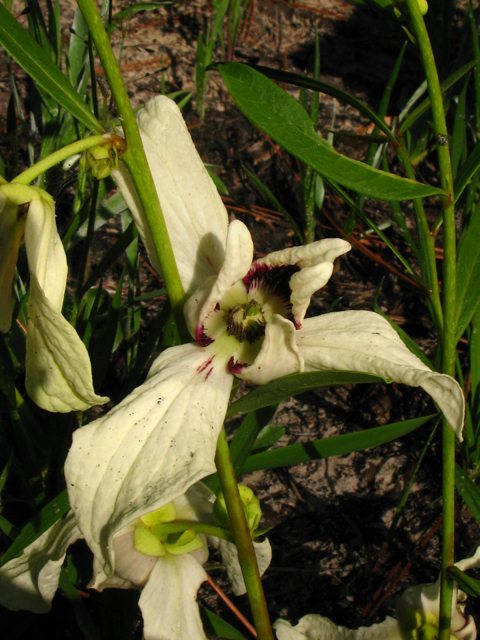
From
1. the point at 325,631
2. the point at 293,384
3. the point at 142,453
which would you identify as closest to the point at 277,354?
the point at 293,384

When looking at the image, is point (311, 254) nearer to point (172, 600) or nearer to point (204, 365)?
point (204, 365)

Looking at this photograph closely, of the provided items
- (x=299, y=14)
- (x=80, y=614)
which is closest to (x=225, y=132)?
(x=299, y=14)

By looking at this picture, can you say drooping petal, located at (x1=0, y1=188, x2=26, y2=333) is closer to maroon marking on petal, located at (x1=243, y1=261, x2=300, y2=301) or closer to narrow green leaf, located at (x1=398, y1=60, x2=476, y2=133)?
maroon marking on petal, located at (x1=243, y1=261, x2=300, y2=301)

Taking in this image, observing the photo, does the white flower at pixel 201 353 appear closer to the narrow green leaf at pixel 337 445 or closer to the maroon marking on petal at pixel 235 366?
the maroon marking on petal at pixel 235 366

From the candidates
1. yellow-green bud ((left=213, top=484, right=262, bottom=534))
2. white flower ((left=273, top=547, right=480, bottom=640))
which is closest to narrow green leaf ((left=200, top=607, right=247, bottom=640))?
white flower ((left=273, top=547, right=480, bottom=640))

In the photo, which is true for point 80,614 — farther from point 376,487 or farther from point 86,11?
point 86,11

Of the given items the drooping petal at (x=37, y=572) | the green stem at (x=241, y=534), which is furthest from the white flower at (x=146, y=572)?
the green stem at (x=241, y=534)
